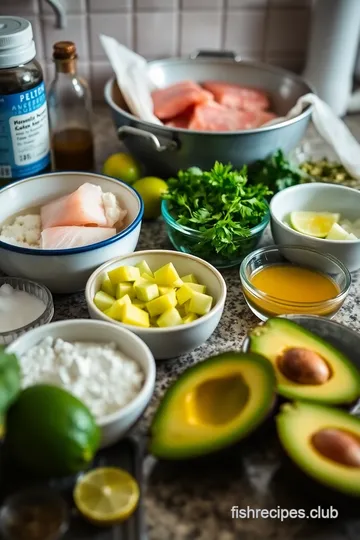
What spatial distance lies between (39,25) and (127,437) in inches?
38.9

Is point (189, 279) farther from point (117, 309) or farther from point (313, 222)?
point (313, 222)

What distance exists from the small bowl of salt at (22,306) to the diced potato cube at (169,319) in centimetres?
15

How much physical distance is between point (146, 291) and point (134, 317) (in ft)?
0.15

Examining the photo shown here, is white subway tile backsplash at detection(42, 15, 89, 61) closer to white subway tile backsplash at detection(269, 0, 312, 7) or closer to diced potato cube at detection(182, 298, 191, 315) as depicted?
white subway tile backsplash at detection(269, 0, 312, 7)

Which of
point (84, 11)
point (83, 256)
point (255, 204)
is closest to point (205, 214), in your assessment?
point (255, 204)

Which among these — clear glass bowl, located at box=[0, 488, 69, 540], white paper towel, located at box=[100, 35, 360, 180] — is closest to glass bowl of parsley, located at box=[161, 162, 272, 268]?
white paper towel, located at box=[100, 35, 360, 180]

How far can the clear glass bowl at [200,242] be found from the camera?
40.3 inches

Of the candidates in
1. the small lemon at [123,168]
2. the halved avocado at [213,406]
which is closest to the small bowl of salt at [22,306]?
the halved avocado at [213,406]

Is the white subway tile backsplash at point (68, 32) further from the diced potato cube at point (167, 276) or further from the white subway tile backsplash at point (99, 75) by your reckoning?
the diced potato cube at point (167, 276)

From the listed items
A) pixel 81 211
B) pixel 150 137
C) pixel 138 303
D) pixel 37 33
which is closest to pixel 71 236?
pixel 81 211

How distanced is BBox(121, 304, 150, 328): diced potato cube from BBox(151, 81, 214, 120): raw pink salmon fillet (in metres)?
0.53

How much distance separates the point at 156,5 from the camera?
1412 mm

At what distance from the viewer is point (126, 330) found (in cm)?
82

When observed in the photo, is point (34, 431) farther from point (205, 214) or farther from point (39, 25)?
point (39, 25)
